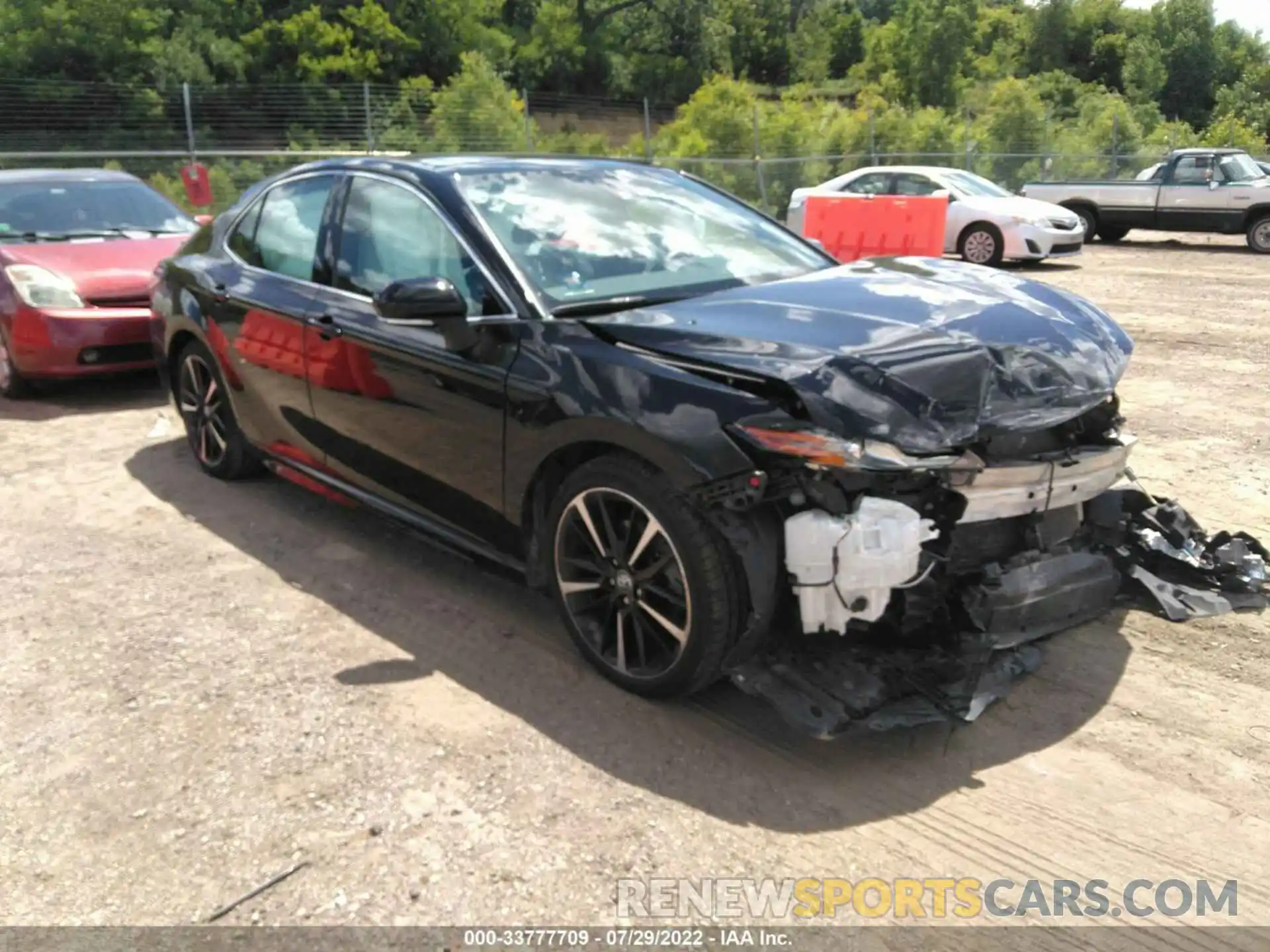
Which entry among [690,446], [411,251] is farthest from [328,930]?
[411,251]

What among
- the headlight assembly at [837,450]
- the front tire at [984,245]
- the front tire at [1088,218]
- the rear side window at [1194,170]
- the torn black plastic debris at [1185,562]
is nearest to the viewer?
the headlight assembly at [837,450]

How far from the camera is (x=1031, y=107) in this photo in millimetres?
28641

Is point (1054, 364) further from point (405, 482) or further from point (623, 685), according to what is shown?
point (405, 482)

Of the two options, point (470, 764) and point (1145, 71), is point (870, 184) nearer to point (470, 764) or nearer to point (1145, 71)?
point (470, 764)

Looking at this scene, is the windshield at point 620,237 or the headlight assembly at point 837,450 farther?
the windshield at point 620,237

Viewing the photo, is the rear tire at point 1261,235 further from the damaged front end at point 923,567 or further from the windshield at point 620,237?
the damaged front end at point 923,567

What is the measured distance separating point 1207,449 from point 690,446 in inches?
167

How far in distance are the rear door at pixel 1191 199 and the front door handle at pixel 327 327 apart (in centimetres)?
1792

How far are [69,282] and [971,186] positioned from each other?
13.4 m

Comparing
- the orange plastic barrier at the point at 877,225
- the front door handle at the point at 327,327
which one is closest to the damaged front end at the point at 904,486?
the front door handle at the point at 327,327

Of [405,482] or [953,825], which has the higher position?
[405,482]

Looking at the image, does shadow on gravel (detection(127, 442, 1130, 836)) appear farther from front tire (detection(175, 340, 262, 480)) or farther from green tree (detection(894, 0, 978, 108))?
green tree (detection(894, 0, 978, 108))

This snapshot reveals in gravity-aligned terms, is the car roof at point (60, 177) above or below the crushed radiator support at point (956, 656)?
above

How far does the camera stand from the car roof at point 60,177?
8.42m
